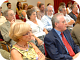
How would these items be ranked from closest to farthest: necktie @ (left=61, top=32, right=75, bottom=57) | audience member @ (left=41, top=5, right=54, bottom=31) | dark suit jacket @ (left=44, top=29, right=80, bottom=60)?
dark suit jacket @ (left=44, top=29, right=80, bottom=60), necktie @ (left=61, top=32, right=75, bottom=57), audience member @ (left=41, top=5, right=54, bottom=31)

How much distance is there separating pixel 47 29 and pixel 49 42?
158 cm

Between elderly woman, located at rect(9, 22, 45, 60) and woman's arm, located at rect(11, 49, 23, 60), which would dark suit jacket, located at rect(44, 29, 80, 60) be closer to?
elderly woman, located at rect(9, 22, 45, 60)

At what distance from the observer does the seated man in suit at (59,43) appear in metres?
1.59

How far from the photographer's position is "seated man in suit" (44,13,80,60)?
1.59 m

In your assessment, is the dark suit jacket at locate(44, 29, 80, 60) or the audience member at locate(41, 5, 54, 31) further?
the audience member at locate(41, 5, 54, 31)

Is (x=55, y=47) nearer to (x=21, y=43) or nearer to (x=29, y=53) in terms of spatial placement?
(x=29, y=53)

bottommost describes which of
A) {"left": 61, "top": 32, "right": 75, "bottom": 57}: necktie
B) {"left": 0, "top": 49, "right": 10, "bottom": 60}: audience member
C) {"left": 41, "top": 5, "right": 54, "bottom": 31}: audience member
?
{"left": 0, "top": 49, "right": 10, "bottom": 60}: audience member

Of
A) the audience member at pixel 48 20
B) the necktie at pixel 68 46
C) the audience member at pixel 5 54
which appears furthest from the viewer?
the audience member at pixel 48 20

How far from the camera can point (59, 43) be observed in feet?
5.43

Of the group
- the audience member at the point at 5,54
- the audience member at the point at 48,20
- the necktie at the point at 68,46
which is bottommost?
the audience member at the point at 5,54

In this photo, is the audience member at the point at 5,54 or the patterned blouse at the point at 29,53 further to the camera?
the audience member at the point at 5,54

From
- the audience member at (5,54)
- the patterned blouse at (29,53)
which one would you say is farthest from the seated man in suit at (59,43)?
the audience member at (5,54)

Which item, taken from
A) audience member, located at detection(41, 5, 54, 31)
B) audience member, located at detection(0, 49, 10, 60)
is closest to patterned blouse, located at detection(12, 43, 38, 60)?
audience member, located at detection(0, 49, 10, 60)

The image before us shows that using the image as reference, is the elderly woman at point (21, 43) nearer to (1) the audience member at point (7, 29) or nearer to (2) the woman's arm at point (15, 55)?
(2) the woman's arm at point (15, 55)
